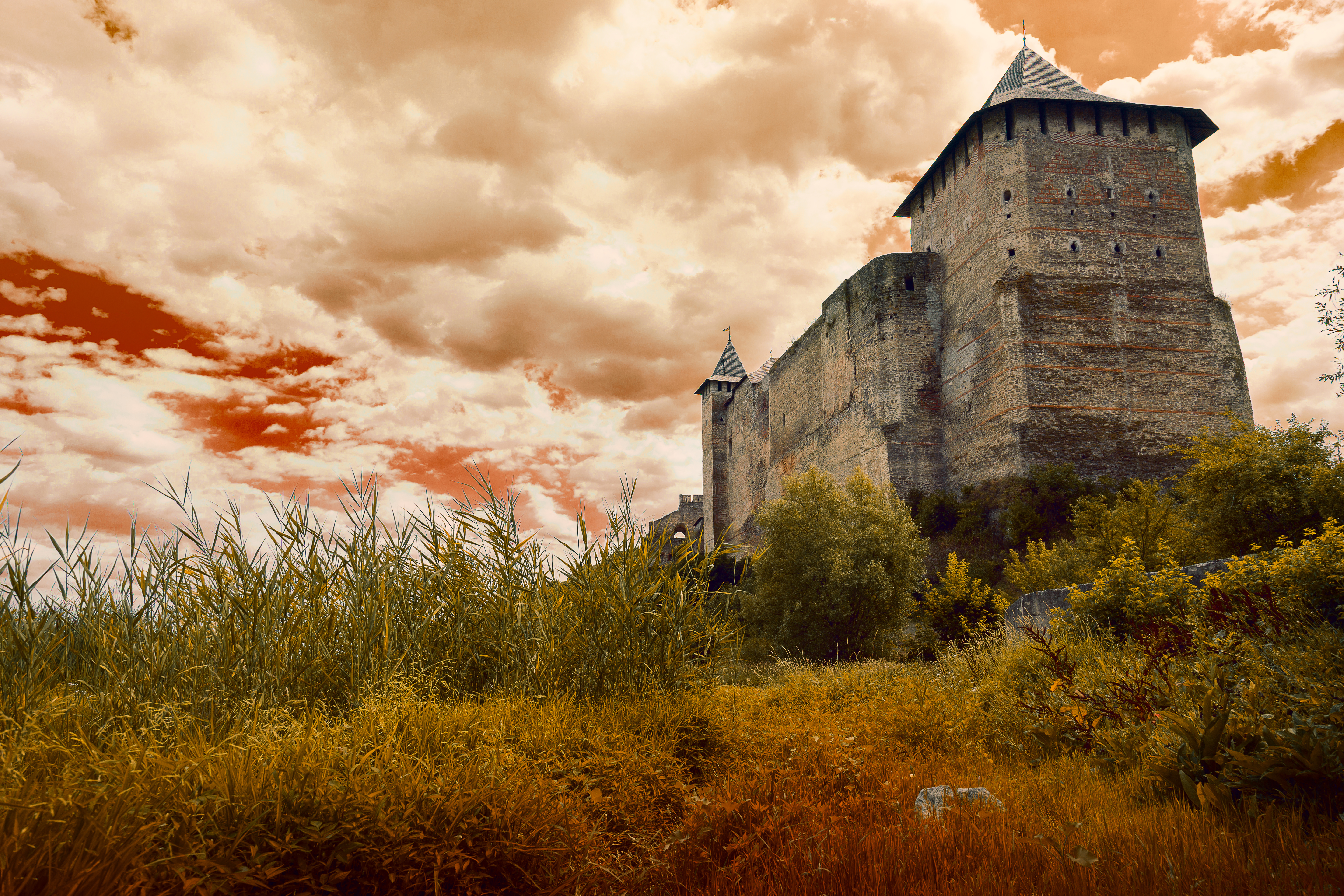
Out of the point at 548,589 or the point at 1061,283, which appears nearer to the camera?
the point at 548,589

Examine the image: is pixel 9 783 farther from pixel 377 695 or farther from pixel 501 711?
pixel 501 711

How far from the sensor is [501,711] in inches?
138

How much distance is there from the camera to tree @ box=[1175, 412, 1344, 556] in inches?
530

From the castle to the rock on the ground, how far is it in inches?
764

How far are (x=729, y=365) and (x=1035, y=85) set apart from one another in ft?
71.0

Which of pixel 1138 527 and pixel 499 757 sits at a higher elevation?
pixel 1138 527

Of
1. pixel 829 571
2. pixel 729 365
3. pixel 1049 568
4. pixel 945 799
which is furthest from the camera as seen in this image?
pixel 729 365

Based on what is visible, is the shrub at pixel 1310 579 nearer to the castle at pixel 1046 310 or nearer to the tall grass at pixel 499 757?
the tall grass at pixel 499 757

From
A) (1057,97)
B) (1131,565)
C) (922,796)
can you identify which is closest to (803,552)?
(1131,565)

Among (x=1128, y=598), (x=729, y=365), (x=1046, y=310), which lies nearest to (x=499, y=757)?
(x=1128, y=598)

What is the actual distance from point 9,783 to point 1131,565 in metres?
7.77

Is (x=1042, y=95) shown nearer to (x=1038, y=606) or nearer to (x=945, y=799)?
(x=1038, y=606)

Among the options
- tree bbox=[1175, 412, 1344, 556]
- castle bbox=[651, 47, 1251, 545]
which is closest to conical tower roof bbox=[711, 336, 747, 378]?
castle bbox=[651, 47, 1251, 545]

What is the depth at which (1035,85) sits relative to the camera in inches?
942
